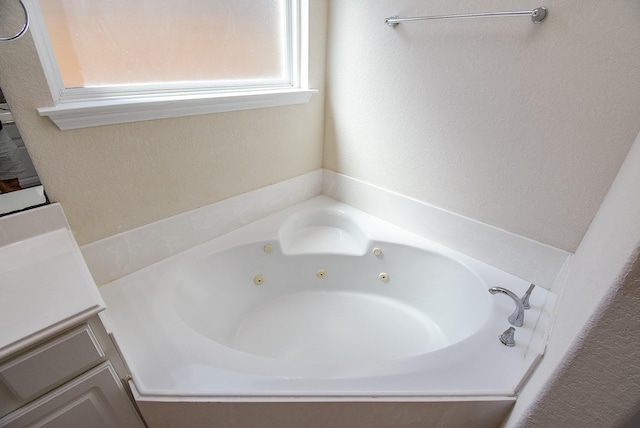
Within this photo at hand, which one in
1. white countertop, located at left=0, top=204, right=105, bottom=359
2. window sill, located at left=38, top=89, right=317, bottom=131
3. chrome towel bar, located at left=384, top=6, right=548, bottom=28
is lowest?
white countertop, located at left=0, top=204, right=105, bottom=359

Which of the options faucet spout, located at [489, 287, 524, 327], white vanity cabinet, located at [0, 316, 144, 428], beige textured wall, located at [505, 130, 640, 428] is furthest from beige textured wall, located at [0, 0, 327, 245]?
beige textured wall, located at [505, 130, 640, 428]

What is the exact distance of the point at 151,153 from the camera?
1.24 metres

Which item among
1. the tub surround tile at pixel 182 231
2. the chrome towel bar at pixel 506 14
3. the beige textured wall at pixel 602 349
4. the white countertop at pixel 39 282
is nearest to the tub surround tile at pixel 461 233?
the tub surround tile at pixel 182 231

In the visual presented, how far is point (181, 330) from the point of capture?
41.3 inches

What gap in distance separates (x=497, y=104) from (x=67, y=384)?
1648mm

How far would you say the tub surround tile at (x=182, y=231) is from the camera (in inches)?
48.5

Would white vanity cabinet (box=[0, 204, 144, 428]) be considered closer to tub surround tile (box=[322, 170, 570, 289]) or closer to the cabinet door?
the cabinet door

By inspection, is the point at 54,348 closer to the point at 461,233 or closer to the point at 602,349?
the point at 602,349

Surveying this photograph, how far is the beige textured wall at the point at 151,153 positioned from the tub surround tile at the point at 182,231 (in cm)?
4

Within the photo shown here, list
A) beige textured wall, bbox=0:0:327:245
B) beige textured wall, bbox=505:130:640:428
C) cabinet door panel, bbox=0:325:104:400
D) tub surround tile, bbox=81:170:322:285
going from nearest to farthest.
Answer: beige textured wall, bbox=505:130:640:428 → cabinet door panel, bbox=0:325:104:400 → beige textured wall, bbox=0:0:327:245 → tub surround tile, bbox=81:170:322:285

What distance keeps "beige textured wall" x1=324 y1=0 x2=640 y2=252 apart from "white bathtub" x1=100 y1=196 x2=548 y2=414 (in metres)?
0.34

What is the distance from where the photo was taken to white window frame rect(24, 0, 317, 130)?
38.5 inches

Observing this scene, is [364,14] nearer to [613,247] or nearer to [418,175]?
[418,175]

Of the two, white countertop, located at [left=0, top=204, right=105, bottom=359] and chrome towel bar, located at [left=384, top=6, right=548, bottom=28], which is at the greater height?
chrome towel bar, located at [left=384, top=6, right=548, bottom=28]
